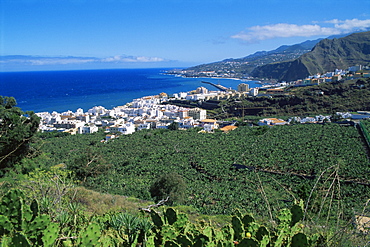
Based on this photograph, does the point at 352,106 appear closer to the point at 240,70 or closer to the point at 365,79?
the point at 365,79

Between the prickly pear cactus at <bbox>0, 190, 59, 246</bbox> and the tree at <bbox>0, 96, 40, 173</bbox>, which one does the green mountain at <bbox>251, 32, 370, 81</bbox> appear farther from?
the prickly pear cactus at <bbox>0, 190, 59, 246</bbox>

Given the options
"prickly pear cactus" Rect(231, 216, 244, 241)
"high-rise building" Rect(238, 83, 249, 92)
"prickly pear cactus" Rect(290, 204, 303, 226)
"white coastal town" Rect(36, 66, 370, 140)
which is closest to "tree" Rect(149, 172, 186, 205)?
"prickly pear cactus" Rect(231, 216, 244, 241)

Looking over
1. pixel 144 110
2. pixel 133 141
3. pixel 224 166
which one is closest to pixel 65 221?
pixel 224 166

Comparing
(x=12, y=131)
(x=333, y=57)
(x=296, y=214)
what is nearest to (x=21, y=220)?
(x=296, y=214)

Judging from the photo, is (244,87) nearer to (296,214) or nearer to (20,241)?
(296,214)

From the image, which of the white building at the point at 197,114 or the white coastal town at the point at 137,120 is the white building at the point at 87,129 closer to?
the white coastal town at the point at 137,120

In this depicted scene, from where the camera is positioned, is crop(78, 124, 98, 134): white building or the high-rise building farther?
the high-rise building
